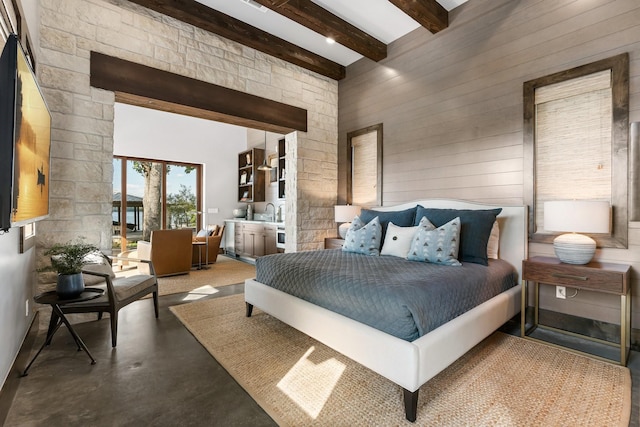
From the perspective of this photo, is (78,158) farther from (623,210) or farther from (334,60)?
(623,210)

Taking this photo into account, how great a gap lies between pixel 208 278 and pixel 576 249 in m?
4.63

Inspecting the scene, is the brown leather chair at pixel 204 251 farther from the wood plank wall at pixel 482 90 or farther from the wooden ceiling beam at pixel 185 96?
the wood plank wall at pixel 482 90

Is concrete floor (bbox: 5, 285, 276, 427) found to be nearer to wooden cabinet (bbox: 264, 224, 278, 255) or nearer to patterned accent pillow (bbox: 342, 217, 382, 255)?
patterned accent pillow (bbox: 342, 217, 382, 255)

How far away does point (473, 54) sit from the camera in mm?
3408

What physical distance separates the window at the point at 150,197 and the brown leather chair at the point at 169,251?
1.93 metres

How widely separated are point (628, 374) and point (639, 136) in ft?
5.17

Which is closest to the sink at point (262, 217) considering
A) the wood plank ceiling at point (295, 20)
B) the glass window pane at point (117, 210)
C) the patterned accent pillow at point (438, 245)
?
the glass window pane at point (117, 210)

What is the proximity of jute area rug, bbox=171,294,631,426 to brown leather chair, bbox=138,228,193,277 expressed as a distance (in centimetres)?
259

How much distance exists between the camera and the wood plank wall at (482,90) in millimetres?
2557

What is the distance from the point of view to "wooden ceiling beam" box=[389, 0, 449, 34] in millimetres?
3258

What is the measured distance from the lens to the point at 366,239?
10.7 feet

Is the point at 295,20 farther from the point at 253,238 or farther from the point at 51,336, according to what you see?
the point at 253,238

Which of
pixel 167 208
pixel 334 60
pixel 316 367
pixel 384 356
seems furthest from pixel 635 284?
pixel 167 208

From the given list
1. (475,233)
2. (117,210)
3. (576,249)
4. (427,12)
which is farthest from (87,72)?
(576,249)
